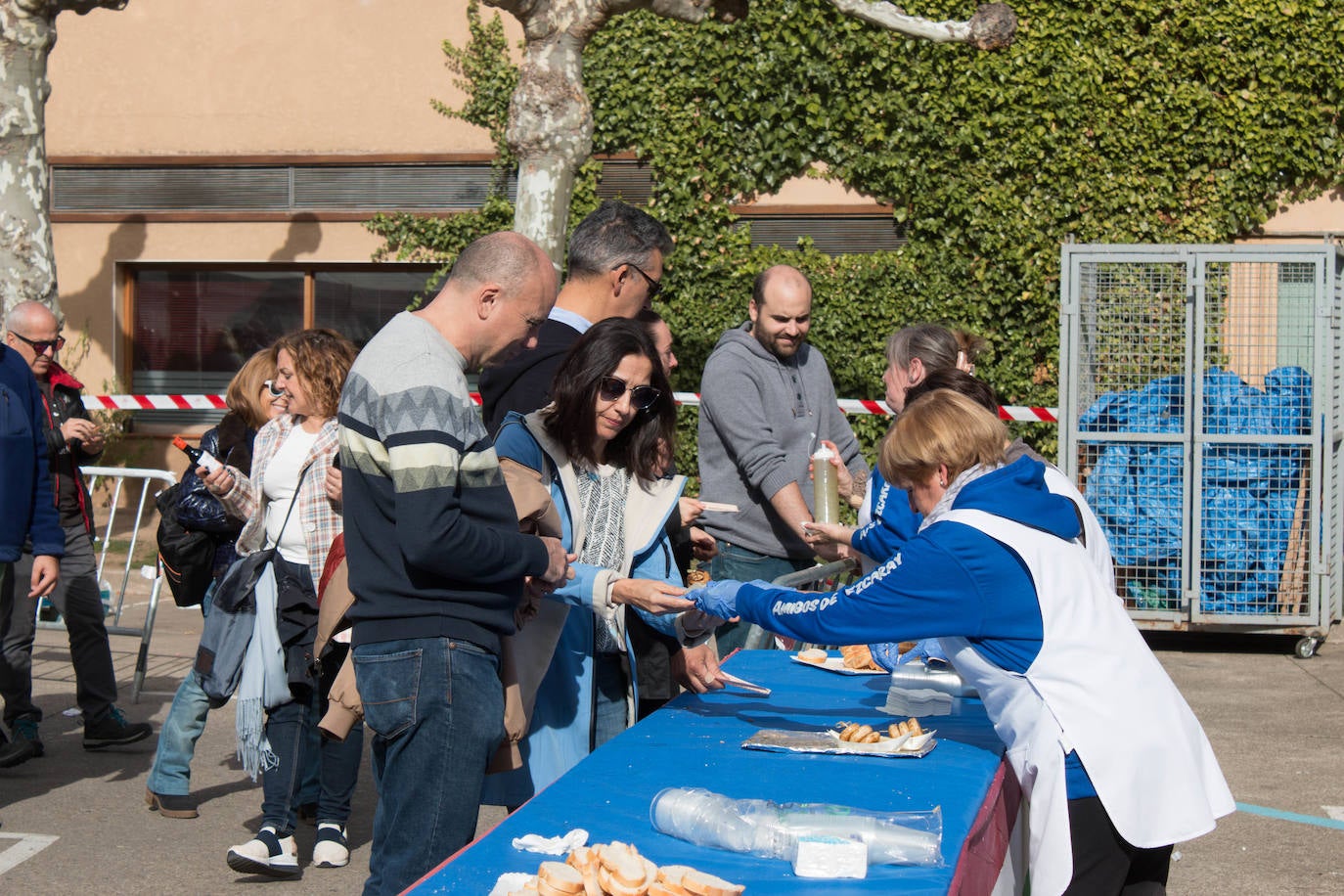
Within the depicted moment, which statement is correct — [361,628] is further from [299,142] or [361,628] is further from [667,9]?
[299,142]

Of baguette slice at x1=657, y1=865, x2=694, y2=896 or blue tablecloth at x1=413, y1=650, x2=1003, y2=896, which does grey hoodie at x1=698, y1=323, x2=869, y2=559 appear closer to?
blue tablecloth at x1=413, y1=650, x2=1003, y2=896

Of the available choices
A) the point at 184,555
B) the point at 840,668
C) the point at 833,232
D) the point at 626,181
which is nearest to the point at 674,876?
the point at 840,668

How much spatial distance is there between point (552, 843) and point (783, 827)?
0.41 metres

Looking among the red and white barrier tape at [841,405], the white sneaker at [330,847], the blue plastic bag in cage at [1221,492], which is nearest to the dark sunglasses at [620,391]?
the white sneaker at [330,847]

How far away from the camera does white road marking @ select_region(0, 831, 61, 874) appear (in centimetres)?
494

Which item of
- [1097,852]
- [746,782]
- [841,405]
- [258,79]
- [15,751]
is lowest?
[15,751]

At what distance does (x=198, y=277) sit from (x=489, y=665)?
11326mm

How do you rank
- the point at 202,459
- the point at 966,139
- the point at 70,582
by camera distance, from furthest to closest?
the point at 966,139, the point at 70,582, the point at 202,459

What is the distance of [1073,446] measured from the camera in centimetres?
891

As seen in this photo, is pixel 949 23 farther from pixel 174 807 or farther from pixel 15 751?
pixel 15 751

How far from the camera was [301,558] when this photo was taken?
501cm

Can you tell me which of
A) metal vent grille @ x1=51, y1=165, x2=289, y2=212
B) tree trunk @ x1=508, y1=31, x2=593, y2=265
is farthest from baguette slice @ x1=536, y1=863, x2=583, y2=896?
metal vent grille @ x1=51, y1=165, x2=289, y2=212

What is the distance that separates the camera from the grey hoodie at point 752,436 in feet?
18.0

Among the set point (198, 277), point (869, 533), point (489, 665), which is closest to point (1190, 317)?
point (869, 533)
